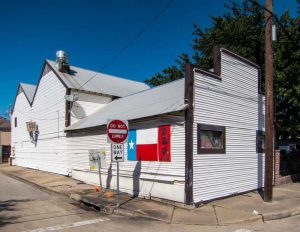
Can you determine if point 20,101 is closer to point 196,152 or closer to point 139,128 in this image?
point 139,128

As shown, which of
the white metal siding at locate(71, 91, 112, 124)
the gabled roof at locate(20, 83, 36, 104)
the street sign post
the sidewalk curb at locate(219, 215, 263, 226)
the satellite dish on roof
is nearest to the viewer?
the sidewalk curb at locate(219, 215, 263, 226)

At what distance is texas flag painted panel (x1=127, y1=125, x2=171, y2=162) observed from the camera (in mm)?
11086

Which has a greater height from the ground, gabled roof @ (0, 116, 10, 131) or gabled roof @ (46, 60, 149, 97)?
gabled roof @ (46, 60, 149, 97)

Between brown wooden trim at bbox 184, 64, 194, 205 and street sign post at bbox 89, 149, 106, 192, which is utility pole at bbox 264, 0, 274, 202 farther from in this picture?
street sign post at bbox 89, 149, 106, 192

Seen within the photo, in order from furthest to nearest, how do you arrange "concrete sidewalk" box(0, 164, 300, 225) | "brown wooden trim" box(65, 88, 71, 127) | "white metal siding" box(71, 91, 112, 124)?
"white metal siding" box(71, 91, 112, 124), "brown wooden trim" box(65, 88, 71, 127), "concrete sidewalk" box(0, 164, 300, 225)

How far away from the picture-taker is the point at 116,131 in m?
10.1

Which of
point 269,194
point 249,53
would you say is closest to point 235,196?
point 269,194

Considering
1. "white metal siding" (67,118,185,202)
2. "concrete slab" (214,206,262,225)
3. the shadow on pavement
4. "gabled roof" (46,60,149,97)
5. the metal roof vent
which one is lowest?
the shadow on pavement

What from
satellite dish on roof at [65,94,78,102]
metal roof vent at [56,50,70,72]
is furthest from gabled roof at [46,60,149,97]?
satellite dish on roof at [65,94,78,102]

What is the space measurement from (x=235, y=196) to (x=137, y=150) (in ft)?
13.2

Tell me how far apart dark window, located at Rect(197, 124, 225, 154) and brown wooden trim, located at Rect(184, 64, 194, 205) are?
1.84 ft

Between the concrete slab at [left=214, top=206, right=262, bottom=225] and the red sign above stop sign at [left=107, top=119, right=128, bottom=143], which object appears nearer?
the concrete slab at [left=214, top=206, right=262, bottom=225]

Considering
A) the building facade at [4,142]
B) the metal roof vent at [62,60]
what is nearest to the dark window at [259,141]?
the metal roof vent at [62,60]

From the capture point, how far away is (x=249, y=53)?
19281mm
